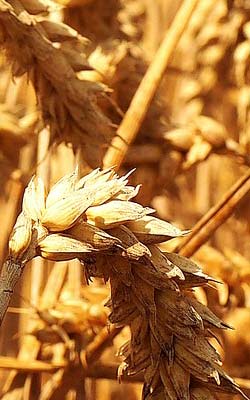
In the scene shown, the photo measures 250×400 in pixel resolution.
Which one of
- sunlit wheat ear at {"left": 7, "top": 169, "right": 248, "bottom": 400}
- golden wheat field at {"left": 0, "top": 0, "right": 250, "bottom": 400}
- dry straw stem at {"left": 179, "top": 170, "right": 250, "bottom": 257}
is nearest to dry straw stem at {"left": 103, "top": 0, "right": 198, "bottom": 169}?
golden wheat field at {"left": 0, "top": 0, "right": 250, "bottom": 400}

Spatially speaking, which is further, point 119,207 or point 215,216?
point 215,216

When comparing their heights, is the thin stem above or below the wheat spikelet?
below

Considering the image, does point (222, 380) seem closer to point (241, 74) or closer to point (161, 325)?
point (161, 325)

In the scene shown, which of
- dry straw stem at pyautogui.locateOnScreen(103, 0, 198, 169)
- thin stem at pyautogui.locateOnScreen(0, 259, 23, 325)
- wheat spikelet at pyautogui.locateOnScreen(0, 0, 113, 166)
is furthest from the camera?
dry straw stem at pyautogui.locateOnScreen(103, 0, 198, 169)

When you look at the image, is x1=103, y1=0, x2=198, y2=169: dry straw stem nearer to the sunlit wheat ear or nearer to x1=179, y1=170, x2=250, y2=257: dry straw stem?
x1=179, y1=170, x2=250, y2=257: dry straw stem

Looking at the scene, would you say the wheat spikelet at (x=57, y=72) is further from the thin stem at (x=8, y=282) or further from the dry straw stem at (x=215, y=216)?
the thin stem at (x=8, y=282)

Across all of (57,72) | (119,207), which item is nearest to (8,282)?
(119,207)

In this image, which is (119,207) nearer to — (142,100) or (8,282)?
(8,282)
